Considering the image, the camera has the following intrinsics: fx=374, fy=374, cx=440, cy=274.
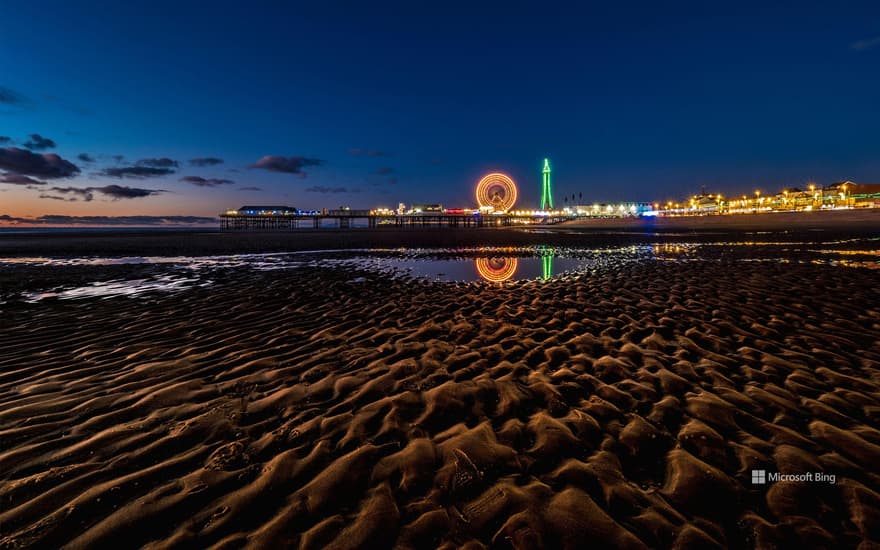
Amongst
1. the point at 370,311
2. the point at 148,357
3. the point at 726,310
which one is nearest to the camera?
the point at 148,357

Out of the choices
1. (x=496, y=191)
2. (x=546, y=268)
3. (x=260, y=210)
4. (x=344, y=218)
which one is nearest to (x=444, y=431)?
(x=546, y=268)

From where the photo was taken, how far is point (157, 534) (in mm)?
2498

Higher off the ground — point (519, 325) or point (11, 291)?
point (11, 291)

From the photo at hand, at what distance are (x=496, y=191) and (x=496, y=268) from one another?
81.0m

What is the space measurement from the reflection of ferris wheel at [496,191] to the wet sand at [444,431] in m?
86.9

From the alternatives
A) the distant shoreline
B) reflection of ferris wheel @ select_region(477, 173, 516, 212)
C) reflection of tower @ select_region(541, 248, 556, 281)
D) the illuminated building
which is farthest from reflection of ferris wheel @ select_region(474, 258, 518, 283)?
the illuminated building

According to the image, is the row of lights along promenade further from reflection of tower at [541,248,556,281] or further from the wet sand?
the wet sand

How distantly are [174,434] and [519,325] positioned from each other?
18.6 ft

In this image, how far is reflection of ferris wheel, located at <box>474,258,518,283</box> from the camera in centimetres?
1380

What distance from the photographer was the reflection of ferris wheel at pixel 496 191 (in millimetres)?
92125

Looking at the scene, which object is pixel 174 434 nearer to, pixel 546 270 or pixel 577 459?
pixel 577 459

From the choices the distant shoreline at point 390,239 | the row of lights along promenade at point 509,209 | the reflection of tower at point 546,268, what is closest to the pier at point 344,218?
the row of lights along promenade at point 509,209

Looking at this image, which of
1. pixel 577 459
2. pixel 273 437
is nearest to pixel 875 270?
pixel 577 459

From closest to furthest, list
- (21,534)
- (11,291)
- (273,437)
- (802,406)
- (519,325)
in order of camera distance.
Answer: (21,534) < (273,437) < (802,406) < (519,325) < (11,291)
